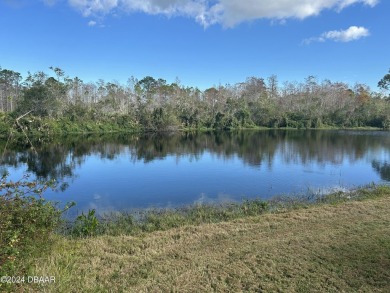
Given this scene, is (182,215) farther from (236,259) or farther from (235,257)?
(236,259)

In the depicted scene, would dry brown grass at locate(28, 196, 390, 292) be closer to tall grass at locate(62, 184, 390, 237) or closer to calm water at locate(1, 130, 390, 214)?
tall grass at locate(62, 184, 390, 237)

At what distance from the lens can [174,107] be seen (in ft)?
217

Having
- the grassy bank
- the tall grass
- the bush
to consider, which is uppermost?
the bush

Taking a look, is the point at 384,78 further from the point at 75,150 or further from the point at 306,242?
the point at 306,242

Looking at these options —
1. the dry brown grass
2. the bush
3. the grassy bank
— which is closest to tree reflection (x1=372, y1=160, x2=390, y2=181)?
the grassy bank

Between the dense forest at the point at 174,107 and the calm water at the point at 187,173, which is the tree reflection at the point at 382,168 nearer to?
the calm water at the point at 187,173

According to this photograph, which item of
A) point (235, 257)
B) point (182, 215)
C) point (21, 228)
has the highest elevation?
point (21, 228)

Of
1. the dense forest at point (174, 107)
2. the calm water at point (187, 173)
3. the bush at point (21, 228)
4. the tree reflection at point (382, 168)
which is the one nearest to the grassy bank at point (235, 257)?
the bush at point (21, 228)

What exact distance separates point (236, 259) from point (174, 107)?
6112cm

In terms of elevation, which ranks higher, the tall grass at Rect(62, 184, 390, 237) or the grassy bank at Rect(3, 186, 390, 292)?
the grassy bank at Rect(3, 186, 390, 292)

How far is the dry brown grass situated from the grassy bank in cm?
2

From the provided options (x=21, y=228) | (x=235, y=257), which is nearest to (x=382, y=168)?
(x=235, y=257)

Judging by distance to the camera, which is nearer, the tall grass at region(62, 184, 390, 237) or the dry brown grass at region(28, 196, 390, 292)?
the dry brown grass at region(28, 196, 390, 292)

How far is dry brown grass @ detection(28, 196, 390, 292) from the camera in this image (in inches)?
207
